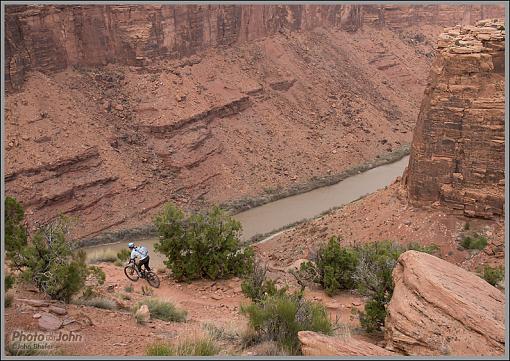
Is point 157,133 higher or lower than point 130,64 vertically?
lower

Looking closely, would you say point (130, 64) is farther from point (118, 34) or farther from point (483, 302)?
point (483, 302)

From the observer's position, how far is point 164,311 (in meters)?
12.3

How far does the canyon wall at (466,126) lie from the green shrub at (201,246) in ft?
26.4

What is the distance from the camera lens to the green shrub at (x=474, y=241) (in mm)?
19578

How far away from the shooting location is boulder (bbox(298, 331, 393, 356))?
825 centimetres

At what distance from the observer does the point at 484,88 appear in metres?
20.3

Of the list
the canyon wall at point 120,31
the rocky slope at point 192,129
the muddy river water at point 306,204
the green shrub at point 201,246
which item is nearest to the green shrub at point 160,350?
the green shrub at point 201,246

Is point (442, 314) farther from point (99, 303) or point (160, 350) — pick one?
point (99, 303)

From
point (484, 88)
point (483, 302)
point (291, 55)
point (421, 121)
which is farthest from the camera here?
point (291, 55)

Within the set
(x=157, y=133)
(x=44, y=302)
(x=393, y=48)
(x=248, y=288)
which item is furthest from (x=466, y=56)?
(x=393, y=48)

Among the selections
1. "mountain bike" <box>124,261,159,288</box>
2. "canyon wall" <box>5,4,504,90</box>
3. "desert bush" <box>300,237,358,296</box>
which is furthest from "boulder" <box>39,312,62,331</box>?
"canyon wall" <box>5,4,504,90</box>

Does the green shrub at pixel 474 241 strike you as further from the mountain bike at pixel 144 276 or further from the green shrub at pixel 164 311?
the green shrub at pixel 164 311

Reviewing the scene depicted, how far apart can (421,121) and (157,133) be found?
1712cm

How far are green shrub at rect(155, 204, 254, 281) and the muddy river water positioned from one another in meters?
11.2
